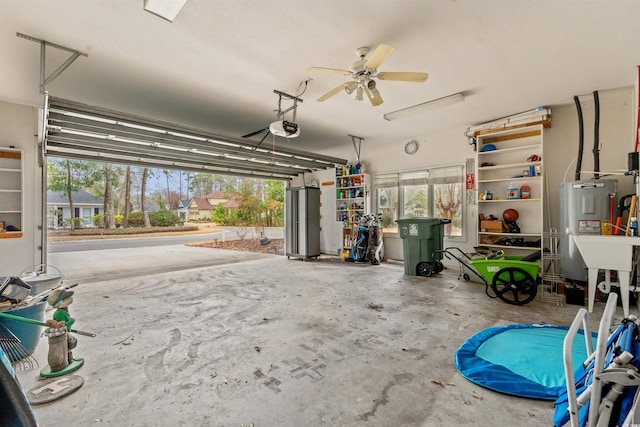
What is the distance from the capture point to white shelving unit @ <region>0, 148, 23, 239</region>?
464 centimetres

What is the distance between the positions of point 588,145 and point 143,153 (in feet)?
27.8

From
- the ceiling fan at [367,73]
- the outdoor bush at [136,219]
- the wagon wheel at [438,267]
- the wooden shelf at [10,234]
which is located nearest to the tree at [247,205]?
the outdoor bush at [136,219]

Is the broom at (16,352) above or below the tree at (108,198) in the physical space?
below

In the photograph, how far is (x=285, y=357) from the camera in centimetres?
256

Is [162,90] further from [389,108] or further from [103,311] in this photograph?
[389,108]

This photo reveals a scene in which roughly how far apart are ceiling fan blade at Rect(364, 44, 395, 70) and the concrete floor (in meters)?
2.91

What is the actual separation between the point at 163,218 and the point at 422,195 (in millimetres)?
17966

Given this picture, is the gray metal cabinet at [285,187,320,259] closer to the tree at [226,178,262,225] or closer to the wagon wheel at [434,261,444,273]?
the wagon wheel at [434,261,444,273]

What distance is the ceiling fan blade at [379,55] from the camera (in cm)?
281

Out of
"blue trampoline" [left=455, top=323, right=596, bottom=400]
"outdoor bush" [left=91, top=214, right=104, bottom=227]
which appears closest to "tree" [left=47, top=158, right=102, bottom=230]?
"outdoor bush" [left=91, top=214, right=104, bottom=227]

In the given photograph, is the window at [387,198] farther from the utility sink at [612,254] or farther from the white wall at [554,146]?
the utility sink at [612,254]

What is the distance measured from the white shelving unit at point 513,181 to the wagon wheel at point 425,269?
48.2 inches

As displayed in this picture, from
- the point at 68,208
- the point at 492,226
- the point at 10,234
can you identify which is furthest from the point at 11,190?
the point at 68,208

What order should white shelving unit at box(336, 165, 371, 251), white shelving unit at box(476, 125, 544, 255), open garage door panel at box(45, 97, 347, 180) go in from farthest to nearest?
white shelving unit at box(336, 165, 371, 251), white shelving unit at box(476, 125, 544, 255), open garage door panel at box(45, 97, 347, 180)
